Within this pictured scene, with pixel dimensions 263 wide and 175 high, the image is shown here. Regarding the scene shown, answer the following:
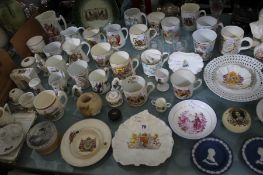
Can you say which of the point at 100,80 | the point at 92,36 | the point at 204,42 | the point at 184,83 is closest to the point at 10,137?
the point at 100,80

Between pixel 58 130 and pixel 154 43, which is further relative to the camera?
pixel 154 43

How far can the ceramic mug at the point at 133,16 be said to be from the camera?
45.7 inches

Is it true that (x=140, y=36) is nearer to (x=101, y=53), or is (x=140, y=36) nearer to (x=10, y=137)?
(x=101, y=53)

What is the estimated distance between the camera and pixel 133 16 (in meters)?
1.16

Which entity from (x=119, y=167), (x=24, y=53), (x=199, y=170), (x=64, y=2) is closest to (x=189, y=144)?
(x=199, y=170)

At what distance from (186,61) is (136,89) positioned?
0.68 ft

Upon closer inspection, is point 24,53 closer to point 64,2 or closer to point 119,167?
point 64,2

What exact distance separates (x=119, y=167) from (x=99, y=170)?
57 mm

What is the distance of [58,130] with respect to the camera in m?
0.95

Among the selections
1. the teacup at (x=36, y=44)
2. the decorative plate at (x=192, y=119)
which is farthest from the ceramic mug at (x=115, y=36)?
the decorative plate at (x=192, y=119)

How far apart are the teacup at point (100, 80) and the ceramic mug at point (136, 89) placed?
0.22 ft

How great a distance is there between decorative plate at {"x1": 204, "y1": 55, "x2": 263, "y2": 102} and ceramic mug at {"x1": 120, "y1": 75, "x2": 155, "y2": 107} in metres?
0.19

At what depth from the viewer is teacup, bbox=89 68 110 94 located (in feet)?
3.24

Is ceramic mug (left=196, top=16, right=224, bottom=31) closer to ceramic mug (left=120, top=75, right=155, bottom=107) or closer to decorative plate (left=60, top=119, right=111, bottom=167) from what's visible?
ceramic mug (left=120, top=75, right=155, bottom=107)
